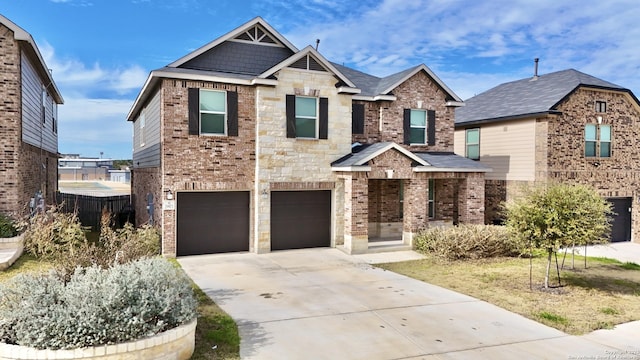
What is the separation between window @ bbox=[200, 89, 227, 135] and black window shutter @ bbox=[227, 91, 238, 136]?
0.14 meters

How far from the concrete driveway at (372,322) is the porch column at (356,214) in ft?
Result: 9.34

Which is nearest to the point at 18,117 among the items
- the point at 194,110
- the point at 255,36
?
the point at 194,110

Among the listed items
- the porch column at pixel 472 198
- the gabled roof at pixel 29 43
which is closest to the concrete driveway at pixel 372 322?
the porch column at pixel 472 198

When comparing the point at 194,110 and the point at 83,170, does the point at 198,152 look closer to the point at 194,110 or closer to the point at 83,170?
the point at 194,110

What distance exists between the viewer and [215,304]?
9250 mm

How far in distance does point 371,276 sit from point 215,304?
475 centimetres

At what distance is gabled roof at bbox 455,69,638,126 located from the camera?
18938 mm

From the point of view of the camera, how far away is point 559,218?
10711 millimetres

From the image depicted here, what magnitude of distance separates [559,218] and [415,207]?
6113 millimetres

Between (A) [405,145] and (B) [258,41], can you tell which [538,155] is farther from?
(B) [258,41]

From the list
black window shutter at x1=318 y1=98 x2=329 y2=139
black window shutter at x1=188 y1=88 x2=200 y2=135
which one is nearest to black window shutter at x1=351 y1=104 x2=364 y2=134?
black window shutter at x1=318 y1=98 x2=329 y2=139

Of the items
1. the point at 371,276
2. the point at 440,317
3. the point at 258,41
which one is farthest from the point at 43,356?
the point at 258,41

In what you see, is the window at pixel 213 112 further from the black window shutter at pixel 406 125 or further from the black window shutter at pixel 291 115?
the black window shutter at pixel 406 125

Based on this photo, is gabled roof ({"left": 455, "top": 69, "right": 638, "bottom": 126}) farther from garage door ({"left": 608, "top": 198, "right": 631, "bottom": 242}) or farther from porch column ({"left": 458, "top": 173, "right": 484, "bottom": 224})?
garage door ({"left": 608, "top": 198, "right": 631, "bottom": 242})
